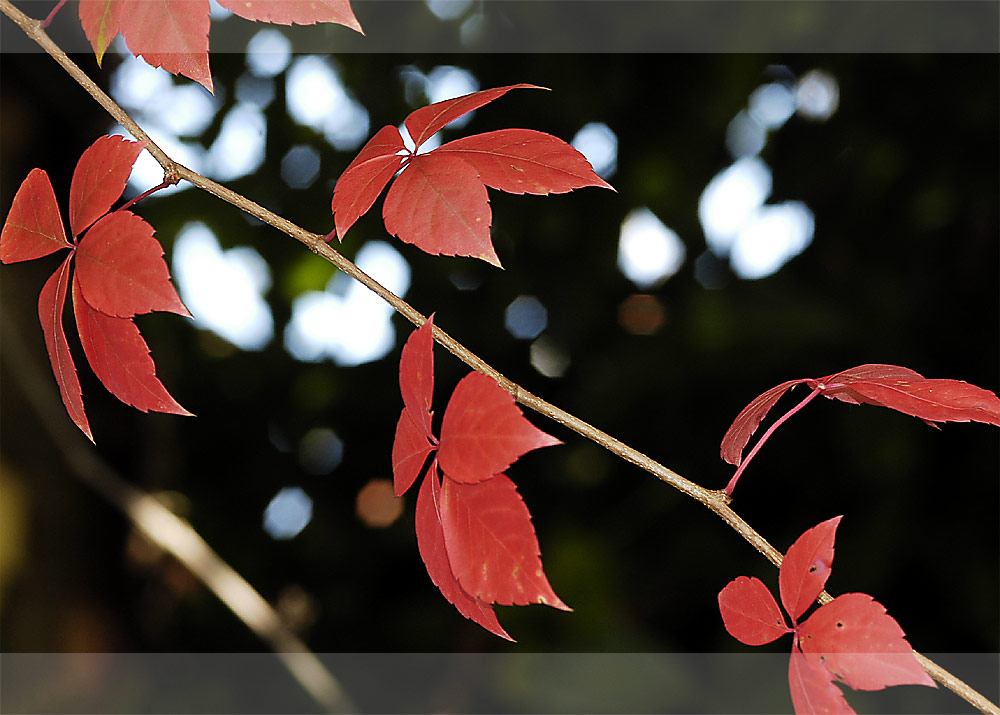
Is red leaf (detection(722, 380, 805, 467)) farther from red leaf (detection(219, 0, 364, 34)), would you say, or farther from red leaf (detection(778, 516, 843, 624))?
red leaf (detection(219, 0, 364, 34))

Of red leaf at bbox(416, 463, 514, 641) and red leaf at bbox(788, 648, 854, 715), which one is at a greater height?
red leaf at bbox(788, 648, 854, 715)

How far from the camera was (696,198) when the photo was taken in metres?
0.95

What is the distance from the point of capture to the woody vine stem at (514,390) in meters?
0.25

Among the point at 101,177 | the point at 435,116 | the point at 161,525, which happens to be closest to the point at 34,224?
the point at 101,177

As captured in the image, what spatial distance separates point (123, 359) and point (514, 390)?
0.14m

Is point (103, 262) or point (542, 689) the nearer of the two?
point (103, 262)

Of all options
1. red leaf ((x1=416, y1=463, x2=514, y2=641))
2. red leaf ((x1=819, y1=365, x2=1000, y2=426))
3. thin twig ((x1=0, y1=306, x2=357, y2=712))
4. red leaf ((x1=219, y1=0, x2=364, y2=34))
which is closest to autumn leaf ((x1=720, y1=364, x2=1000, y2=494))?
red leaf ((x1=819, y1=365, x2=1000, y2=426))

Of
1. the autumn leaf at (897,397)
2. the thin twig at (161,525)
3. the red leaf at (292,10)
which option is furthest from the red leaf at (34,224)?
the thin twig at (161,525)

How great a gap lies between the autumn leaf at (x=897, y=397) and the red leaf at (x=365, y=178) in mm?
164

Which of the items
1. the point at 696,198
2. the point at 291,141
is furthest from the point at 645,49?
the point at 291,141

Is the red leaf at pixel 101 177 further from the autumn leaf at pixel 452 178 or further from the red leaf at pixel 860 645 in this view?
the red leaf at pixel 860 645

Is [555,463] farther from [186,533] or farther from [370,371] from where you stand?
[186,533]

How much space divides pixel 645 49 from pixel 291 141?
1.50ft

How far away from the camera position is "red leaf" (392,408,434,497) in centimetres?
26
